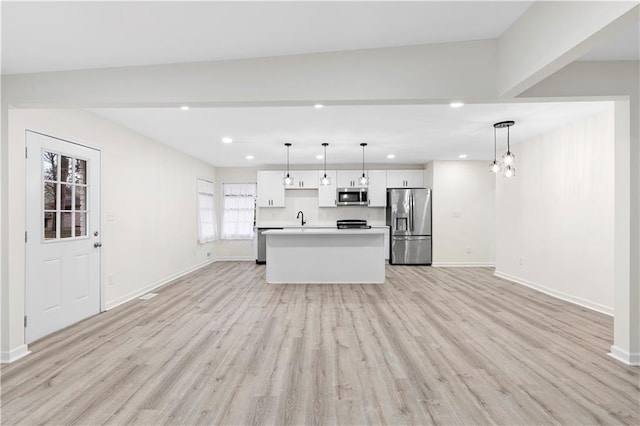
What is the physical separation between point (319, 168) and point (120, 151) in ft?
15.4

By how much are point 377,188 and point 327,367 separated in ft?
19.3

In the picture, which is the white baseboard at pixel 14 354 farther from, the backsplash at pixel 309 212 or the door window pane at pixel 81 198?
the backsplash at pixel 309 212

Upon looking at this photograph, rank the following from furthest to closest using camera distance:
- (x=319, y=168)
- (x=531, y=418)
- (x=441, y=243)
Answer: (x=319, y=168)
(x=441, y=243)
(x=531, y=418)

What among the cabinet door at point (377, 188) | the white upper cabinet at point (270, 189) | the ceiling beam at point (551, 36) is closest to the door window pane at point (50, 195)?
the ceiling beam at point (551, 36)

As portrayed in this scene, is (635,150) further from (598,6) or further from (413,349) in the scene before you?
(413,349)

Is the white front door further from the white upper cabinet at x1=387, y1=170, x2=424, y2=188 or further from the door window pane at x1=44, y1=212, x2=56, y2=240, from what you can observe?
the white upper cabinet at x1=387, y1=170, x2=424, y2=188

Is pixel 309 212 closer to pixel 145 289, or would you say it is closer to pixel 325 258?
pixel 325 258

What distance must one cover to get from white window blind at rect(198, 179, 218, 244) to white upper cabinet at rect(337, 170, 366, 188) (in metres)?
3.25

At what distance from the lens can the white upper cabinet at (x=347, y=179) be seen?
26.5ft

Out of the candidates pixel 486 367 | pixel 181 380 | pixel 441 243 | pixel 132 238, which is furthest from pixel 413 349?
pixel 441 243

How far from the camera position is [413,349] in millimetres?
2980

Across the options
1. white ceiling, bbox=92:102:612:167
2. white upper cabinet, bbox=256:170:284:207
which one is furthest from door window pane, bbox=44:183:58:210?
white upper cabinet, bbox=256:170:284:207

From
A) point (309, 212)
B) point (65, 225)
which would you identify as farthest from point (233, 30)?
point (309, 212)

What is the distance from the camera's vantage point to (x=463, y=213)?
24.9ft
